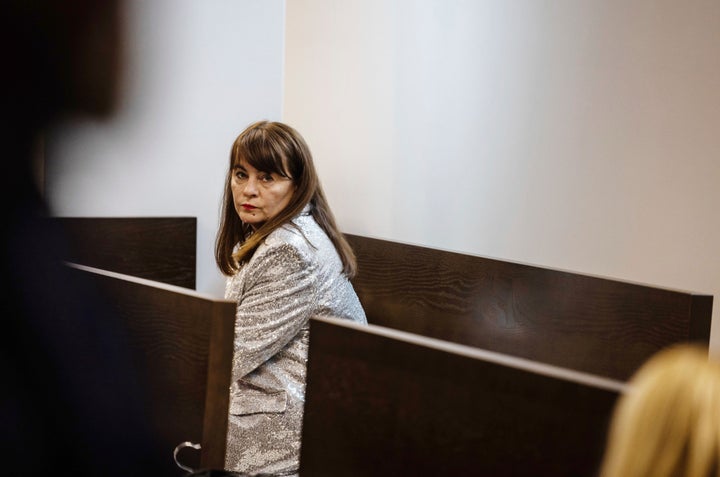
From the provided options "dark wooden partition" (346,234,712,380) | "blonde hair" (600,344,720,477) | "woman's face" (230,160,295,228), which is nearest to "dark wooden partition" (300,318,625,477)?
"blonde hair" (600,344,720,477)

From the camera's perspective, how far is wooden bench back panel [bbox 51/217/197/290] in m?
3.76

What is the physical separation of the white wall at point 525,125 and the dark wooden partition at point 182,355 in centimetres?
188

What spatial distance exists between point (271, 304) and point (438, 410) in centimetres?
98

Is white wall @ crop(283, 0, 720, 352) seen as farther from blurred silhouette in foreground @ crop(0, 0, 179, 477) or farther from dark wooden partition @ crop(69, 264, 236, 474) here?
blurred silhouette in foreground @ crop(0, 0, 179, 477)

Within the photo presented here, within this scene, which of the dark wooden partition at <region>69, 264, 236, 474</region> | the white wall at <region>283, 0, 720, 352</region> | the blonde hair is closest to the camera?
the blonde hair

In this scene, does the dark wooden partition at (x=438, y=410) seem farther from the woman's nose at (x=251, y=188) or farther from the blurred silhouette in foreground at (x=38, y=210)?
the woman's nose at (x=251, y=188)

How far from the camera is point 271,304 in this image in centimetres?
243

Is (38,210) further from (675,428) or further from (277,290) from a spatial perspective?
(277,290)

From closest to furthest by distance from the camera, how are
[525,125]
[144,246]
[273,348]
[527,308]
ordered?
[273,348] < [527,308] < [525,125] < [144,246]

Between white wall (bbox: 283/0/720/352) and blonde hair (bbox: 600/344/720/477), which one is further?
white wall (bbox: 283/0/720/352)

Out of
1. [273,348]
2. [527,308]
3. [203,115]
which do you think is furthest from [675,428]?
[203,115]

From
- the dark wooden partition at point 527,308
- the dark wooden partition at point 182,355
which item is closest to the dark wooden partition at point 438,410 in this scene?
the dark wooden partition at point 182,355

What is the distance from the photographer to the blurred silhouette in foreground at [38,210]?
621 millimetres

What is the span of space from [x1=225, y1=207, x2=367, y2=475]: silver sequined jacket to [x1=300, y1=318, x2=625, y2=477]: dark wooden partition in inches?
24.5
